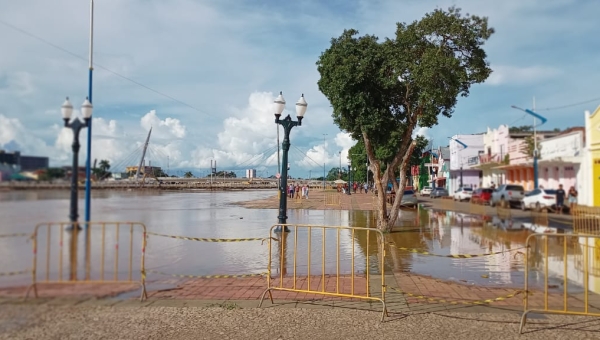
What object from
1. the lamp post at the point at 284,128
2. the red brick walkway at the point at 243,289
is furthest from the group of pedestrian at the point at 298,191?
the red brick walkway at the point at 243,289

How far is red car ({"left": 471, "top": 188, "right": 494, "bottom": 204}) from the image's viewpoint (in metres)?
4.82

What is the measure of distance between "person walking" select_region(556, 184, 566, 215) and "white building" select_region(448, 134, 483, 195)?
2.34ft

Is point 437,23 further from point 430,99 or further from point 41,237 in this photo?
point 41,237

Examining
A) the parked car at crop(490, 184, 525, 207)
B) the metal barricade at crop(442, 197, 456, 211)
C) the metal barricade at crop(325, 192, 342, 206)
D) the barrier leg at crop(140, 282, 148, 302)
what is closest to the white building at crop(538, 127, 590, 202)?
the parked car at crop(490, 184, 525, 207)

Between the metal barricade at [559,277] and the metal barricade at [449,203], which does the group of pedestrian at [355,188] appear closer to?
the metal barricade at [559,277]

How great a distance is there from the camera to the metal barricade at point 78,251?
13.2 feet

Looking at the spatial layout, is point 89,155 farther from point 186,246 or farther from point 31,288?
point 186,246

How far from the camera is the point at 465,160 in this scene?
484 centimetres

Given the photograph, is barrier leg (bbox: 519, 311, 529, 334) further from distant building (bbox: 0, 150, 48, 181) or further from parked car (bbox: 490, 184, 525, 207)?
distant building (bbox: 0, 150, 48, 181)

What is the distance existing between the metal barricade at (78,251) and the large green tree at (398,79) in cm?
531

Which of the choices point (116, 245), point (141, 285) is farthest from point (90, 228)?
point (141, 285)

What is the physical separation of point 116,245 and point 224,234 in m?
6.19

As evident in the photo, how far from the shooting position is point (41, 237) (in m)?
4.01

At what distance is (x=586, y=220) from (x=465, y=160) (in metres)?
1.60
